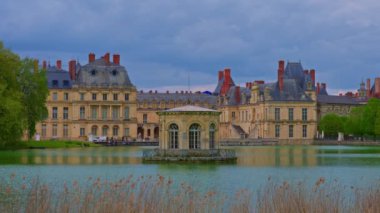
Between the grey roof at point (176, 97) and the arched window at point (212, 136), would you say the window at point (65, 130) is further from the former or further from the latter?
the arched window at point (212, 136)

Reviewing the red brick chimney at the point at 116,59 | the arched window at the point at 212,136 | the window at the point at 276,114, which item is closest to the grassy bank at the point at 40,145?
the arched window at the point at 212,136

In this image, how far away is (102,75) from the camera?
90188mm

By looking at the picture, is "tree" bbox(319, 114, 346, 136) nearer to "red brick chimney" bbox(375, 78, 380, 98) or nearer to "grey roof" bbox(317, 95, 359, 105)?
"grey roof" bbox(317, 95, 359, 105)

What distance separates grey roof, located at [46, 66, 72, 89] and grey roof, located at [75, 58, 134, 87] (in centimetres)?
121

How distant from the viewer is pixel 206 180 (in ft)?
93.6

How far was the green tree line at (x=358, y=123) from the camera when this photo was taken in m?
85.3

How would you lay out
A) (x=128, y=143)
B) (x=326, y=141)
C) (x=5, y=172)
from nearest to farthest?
(x=5, y=172)
(x=128, y=143)
(x=326, y=141)

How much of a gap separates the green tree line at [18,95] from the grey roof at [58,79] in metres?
27.9

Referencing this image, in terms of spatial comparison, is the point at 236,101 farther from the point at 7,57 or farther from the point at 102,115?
the point at 7,57

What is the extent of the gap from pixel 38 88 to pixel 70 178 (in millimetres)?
31223

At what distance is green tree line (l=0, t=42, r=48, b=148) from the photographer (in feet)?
145

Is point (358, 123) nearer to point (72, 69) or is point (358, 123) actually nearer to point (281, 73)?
point (281, 73)

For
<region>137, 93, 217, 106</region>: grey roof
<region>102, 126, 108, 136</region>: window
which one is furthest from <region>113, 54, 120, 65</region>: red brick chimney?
<region>137, 93, 217, 106</region>: grey roof

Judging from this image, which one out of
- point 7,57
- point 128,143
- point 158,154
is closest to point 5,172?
point 158,154
